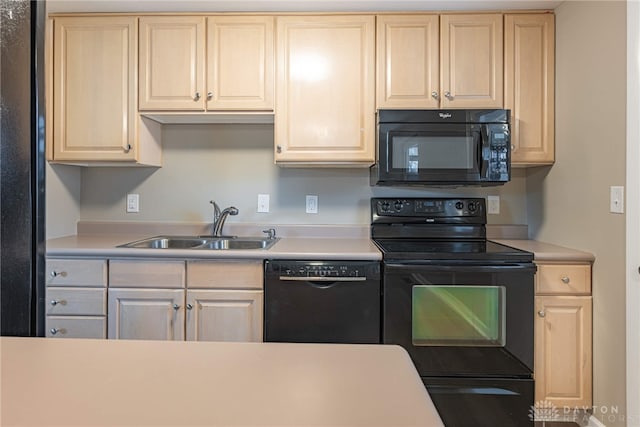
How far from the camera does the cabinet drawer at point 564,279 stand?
1.80 metres

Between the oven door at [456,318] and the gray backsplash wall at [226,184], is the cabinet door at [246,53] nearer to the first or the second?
the gray backsplash wall at [226,184]

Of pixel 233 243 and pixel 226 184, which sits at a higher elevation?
pixel 226 184

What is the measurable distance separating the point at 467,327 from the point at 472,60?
143 cm

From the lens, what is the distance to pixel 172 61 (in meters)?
2.11

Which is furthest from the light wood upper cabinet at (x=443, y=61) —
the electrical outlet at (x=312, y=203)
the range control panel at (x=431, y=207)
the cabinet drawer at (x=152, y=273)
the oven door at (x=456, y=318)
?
the cabinet drawer at (x=152, y=273)

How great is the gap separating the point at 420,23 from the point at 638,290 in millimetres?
1667

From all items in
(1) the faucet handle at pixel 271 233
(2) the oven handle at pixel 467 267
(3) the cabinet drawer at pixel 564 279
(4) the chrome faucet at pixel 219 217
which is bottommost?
(3) the cabinet drawer at pixel 564 279

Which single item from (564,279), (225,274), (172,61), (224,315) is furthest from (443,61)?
(224,315)

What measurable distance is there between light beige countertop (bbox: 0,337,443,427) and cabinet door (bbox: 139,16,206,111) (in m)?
1.76

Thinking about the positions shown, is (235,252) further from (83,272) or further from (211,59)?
(211,59)

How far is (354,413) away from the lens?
1.50 ft

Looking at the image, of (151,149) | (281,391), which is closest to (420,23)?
(151,149)

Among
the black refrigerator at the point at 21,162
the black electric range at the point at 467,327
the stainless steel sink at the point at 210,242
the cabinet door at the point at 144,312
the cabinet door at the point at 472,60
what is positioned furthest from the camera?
the stainless steel sink at the point at 210,242

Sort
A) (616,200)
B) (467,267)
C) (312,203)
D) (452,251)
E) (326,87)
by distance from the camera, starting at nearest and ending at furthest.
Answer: (616,200), (467,267), (452,251), (326,87), (312,203)
